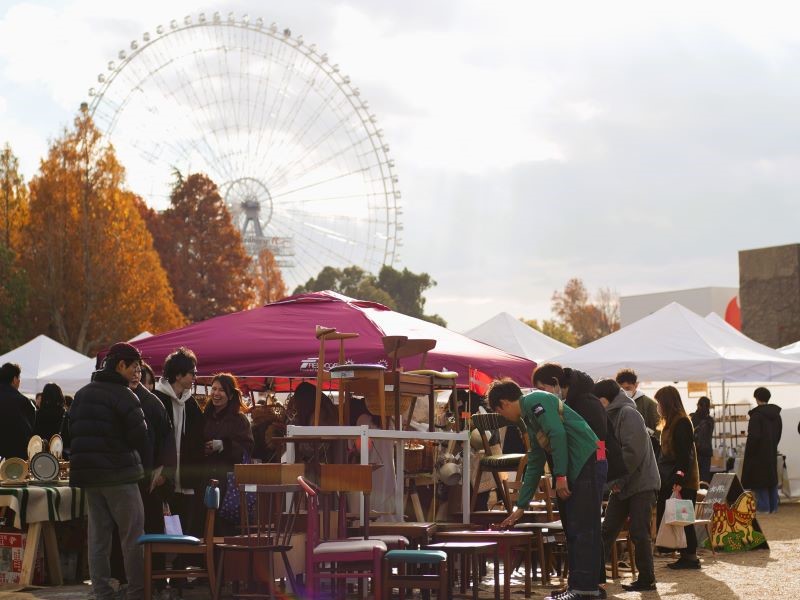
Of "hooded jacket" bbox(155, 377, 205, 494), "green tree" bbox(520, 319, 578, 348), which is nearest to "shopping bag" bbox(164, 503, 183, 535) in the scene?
"hooded jacket" bbox(155, 377, 205, 494)

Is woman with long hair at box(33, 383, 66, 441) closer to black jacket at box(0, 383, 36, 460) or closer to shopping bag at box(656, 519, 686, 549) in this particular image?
black jacket at box(0, 383, 36, 460)

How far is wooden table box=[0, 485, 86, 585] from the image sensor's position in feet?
29.9

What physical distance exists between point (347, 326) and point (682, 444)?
312 cm

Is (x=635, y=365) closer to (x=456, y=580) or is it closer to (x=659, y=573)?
(x=659, y=573)

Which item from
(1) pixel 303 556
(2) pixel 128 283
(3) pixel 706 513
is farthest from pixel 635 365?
(2) pixel 128 283

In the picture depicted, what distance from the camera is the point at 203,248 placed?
45.3 m

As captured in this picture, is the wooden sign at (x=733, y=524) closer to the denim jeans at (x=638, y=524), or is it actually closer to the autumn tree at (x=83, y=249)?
the denim jeans at (x=638, y=524)

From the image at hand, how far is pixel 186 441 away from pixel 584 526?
2966mm

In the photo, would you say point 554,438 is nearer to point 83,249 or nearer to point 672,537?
point 672,537

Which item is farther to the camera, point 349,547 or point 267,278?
point 267,278

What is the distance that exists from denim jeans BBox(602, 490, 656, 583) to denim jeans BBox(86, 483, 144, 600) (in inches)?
138

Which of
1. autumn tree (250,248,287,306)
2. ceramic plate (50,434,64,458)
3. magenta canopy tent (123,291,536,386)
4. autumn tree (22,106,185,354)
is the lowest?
ceramic plate (50,434,64,458)

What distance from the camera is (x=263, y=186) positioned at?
46625 mm

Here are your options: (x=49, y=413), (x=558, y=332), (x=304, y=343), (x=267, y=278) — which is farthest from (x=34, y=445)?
(x=558, y=332)
